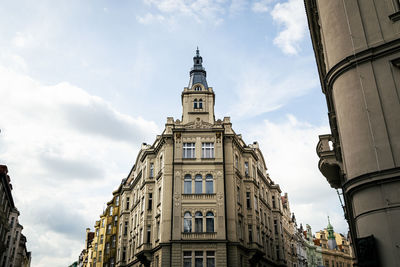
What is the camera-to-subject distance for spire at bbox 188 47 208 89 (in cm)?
4516

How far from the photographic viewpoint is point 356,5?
15641mm

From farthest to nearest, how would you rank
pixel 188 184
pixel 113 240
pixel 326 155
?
pixel 113 240 → pixel 188 184 → pixel 326 155

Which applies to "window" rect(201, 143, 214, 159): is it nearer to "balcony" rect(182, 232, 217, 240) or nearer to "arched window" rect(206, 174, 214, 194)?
"arched window" rect(206, 174, 214, 194)

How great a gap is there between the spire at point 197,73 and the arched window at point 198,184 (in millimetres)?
12142

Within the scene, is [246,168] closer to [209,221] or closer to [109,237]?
[209,221]

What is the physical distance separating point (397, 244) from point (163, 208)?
26.8m

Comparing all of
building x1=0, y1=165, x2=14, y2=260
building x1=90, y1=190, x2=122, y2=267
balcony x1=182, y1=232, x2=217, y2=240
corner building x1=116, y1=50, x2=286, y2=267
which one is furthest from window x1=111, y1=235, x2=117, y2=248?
balcony x1=182, y1=232, x2=217, y2=240

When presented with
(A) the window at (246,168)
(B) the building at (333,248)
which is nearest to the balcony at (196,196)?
(A) the window at (246,168)

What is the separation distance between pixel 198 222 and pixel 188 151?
7.56 m

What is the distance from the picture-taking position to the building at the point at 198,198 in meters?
35.0

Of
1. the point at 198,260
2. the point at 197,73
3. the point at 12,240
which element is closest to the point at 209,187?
the point at 198,260

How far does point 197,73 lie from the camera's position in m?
46.3

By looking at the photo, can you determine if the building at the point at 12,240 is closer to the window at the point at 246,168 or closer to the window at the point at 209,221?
the window at the point at 246,168

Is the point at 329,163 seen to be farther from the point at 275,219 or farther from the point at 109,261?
the point at 109,261
